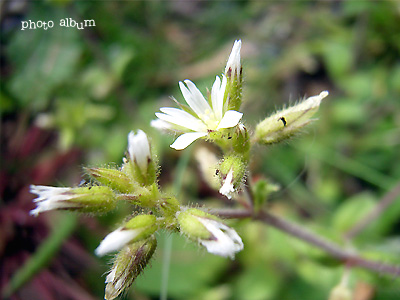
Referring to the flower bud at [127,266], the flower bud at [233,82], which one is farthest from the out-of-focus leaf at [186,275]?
the flower bud at [233,82]

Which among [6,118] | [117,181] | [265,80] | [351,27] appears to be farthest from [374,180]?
[6,118]

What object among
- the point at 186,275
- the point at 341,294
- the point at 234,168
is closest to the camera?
the point at 234,168

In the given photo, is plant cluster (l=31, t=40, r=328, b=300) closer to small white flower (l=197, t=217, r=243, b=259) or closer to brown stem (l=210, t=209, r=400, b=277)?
small white flower (l=197, t=217, r=243, b=259)

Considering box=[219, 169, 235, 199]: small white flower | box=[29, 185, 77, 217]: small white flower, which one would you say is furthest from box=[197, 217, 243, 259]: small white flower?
box=[29, 185, 77, 217]: small white flower

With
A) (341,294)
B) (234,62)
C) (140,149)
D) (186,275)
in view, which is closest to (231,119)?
(234,62)

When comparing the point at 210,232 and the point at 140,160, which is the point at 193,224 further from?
the point at 140,160

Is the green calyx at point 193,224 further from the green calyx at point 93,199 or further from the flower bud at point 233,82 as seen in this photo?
the flower bud at point 233,82
